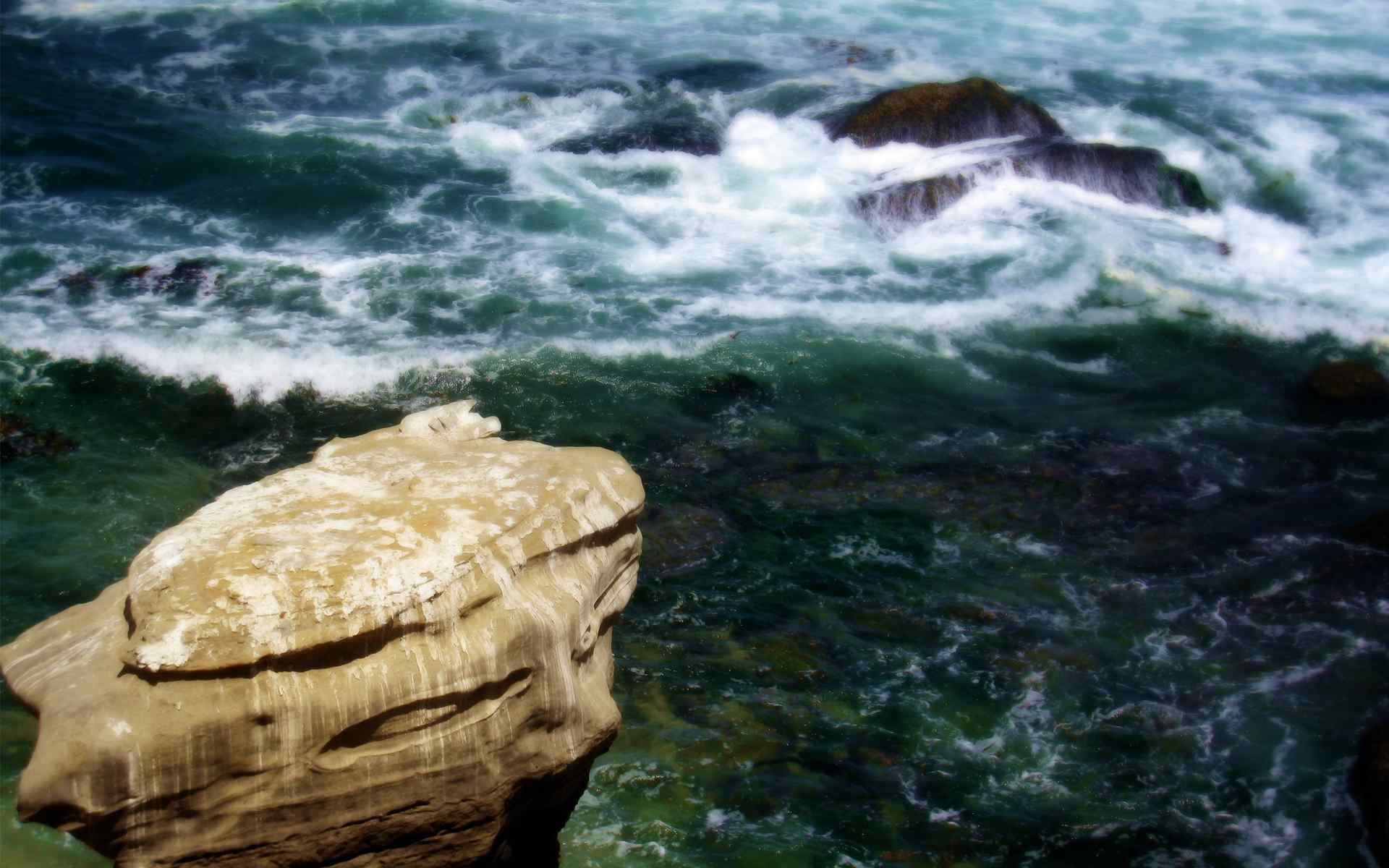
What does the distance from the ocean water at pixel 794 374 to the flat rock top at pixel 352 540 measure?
2.54 metres

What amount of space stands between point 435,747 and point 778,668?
424cm

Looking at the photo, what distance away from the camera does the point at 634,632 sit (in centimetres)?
939

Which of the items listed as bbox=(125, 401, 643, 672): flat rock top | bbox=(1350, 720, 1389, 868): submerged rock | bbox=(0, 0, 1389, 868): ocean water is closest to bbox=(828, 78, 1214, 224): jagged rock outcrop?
bbox=(0, 0, 1389, 868): ocean water

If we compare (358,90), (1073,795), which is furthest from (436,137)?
(1073,795)

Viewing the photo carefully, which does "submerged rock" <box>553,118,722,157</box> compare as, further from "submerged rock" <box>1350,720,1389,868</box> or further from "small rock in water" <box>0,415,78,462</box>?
"submerged rock" <box>1350,720,1389,868</box>

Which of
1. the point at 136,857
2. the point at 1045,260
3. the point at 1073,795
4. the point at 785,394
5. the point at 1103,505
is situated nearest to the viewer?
the point at 136,857

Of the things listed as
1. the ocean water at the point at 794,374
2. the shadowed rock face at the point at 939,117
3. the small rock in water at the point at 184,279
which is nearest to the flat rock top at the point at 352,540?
the ocean water at the point at 794,374

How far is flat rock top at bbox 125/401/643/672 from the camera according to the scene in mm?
4863

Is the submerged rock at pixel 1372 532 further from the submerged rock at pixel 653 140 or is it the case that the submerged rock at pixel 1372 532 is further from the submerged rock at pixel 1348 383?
the submerged rock at pixel 653 140

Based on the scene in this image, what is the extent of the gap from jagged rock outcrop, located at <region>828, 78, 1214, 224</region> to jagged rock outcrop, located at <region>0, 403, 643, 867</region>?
45.4ft

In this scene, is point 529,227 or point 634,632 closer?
point 634,632

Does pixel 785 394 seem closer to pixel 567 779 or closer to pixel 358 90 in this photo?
pixel 567 779

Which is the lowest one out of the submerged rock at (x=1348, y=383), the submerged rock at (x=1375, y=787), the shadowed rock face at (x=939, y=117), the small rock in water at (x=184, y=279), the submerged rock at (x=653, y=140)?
the submerged rock at (x=1375, y=787)

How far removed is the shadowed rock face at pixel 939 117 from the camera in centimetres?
1862
